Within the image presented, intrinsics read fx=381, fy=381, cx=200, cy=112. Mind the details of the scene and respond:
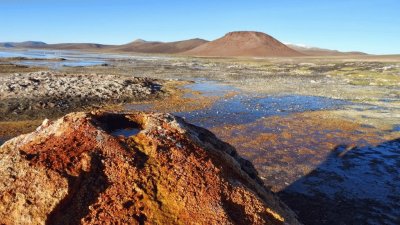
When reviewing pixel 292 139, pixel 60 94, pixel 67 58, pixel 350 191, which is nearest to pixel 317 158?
pixel 292 139

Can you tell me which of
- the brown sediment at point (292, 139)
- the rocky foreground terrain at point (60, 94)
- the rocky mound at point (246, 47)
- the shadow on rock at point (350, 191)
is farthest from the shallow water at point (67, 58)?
the shadow on rock at point (350, 191)

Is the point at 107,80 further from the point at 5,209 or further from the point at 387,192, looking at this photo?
the point at 5,209

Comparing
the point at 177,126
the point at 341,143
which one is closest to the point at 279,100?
the point at 341,143

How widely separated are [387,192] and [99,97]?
18.9 metres

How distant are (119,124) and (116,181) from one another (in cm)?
145

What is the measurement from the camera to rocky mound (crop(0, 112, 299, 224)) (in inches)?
158

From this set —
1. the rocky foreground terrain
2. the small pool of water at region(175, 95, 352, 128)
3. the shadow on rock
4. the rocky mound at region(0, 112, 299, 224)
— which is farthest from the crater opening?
the rocky foreground terrain

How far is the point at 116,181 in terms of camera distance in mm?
4250

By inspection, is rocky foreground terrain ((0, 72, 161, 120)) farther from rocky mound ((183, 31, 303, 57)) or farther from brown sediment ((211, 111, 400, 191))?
rocky mound ((183, 31, 303, 57))

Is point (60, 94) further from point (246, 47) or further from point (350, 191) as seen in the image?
point (246, 47)

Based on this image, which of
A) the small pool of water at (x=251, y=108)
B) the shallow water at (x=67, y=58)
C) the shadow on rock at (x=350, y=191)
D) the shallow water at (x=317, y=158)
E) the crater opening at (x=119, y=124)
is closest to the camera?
the crater opening at (x=119, y=124)

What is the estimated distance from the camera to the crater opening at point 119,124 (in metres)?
5.27

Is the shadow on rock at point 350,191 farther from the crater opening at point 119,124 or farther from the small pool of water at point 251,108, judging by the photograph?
the small pool of water at point 251,108

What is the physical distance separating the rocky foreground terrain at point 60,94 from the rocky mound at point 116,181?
1663cm
